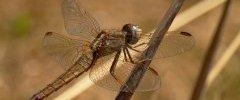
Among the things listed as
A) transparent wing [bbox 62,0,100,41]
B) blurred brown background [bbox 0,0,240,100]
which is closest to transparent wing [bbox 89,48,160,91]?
transparent wing [bbox 62,0,100,41]

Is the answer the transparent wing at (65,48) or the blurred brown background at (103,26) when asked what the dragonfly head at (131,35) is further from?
the blurred brown background at (103,26)

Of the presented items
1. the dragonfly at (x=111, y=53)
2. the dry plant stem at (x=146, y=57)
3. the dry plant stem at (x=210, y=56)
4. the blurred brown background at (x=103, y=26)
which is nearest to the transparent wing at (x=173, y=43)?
the dragonfly at (x=111, y=53)

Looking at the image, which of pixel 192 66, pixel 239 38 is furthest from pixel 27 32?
pixel 239 38

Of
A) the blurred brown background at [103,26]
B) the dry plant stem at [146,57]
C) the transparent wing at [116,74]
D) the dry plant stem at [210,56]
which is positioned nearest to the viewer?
the dry plant stem at [146,57]

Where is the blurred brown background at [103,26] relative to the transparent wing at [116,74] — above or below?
below

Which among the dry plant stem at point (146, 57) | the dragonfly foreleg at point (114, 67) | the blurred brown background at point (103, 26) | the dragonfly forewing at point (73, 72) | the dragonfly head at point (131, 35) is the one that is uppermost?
the dry plant stem at point (146, 57)

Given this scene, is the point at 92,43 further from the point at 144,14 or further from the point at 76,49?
the point at 144,14

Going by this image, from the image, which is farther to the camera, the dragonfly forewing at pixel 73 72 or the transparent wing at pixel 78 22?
the transparent wing at pixel 78 22
